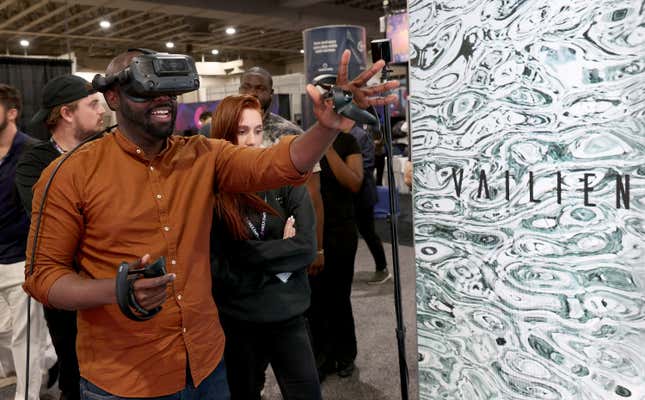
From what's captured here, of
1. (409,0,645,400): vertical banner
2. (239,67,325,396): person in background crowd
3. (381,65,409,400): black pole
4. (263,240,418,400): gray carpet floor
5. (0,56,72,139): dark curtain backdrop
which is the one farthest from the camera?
(0,56,72,139): dark curtain backdrop

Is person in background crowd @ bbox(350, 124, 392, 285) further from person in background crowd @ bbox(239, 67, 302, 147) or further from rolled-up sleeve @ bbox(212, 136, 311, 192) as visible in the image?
rolled-up sleeve @ bbox(212, 136, 311, 192)

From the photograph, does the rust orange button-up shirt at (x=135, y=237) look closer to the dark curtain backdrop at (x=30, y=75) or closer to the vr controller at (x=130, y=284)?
the vr controller at (x=130, y=284)

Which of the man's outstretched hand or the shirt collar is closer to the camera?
the man's outstretched hand

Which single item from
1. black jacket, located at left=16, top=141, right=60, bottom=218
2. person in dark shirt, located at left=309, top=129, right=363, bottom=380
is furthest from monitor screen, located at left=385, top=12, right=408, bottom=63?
black jacket, located at left=16, top=141, right=60, bottom=218

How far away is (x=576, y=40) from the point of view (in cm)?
132

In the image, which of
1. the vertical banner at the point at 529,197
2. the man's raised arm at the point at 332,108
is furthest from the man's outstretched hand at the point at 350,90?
the vertical banner at the point at 529,197

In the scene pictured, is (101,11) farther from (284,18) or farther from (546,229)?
(546,229)

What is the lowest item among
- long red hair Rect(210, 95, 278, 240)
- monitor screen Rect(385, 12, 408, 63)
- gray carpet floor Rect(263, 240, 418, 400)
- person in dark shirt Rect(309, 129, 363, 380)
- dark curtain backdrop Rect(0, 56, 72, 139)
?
gray carpet floor Rect(263, 240, 418, 400)

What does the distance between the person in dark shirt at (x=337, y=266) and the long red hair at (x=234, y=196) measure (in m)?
1.05

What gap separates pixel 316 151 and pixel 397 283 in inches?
23.4

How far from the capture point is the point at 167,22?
11.5 metres

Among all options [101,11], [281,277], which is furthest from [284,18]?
[281,277]

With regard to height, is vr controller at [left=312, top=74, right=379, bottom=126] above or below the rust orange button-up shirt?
above

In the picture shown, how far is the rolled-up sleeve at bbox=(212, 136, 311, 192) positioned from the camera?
118 cm
